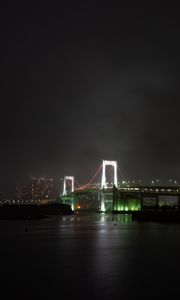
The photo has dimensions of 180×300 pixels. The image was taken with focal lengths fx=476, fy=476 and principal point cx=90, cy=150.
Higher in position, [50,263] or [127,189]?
[127,189]

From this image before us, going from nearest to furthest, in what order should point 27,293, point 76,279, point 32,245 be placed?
point 27,293
point 76,279
point 32,245

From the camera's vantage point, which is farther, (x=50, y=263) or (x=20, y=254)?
(x=20, y=254)

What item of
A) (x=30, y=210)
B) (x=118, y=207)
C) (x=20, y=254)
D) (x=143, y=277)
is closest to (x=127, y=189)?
(x=118, y=207)

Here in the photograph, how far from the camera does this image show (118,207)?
81.2 m

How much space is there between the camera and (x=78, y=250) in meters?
20.2

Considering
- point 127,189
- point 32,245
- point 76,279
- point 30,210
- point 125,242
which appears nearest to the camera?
point 76,279

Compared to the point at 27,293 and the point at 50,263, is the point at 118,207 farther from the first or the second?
the point at 27,293

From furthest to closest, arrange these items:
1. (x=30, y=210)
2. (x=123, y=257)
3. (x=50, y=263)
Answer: (x=30, y=210) < (x=123, y=257) < (x=50, y=263)

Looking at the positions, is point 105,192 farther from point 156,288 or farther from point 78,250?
point 156,288

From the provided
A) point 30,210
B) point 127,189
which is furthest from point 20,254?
point 127,189

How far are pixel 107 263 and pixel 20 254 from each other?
3951mm

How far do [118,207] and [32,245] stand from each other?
197 feet

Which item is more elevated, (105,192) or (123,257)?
(105,192)

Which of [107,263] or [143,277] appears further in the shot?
[107,263]
